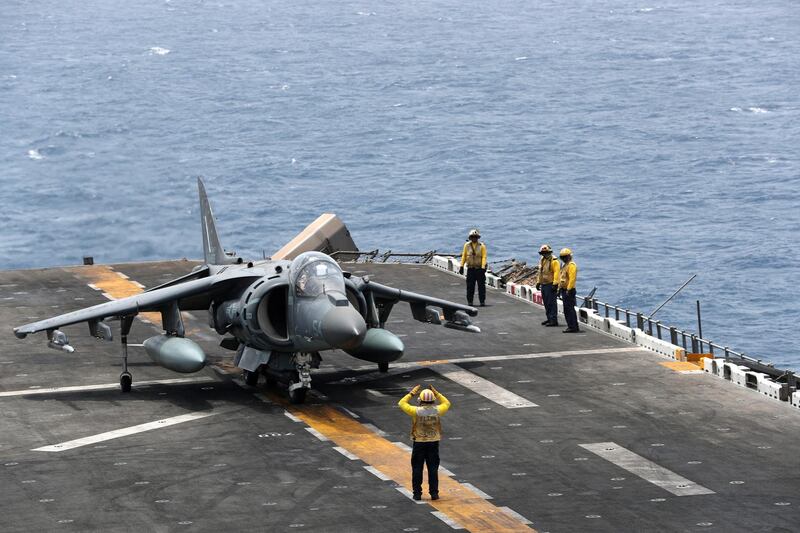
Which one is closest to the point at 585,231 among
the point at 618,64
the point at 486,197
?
the point at 486,197

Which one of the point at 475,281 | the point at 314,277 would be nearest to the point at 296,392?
the point at 314,277

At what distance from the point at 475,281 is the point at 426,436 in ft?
57.4

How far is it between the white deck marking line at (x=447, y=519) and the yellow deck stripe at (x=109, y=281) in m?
19.5

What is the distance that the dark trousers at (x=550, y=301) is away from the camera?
35.9m

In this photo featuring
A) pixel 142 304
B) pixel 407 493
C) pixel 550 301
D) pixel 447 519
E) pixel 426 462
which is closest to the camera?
pixel 447 519

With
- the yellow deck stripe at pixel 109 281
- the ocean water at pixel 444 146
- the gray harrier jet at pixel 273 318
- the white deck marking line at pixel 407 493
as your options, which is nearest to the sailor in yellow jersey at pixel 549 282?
the gray harrier jet at pixel 273 318

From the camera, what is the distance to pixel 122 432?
86.4ft

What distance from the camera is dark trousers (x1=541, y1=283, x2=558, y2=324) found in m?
35.9

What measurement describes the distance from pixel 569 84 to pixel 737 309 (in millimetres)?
72842

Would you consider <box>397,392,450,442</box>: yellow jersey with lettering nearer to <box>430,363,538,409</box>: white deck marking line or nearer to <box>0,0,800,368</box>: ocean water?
<box>430,363,538,409</box>: white deck marking line

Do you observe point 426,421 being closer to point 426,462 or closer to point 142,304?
point 426,462

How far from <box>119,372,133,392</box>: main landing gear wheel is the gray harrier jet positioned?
Answer: 0.08 feet

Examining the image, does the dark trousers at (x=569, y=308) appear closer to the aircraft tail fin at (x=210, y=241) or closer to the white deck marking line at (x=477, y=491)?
the aircraft tail fin at (x=210, y=241)

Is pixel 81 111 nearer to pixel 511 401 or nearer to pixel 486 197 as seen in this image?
pixel 486 197
